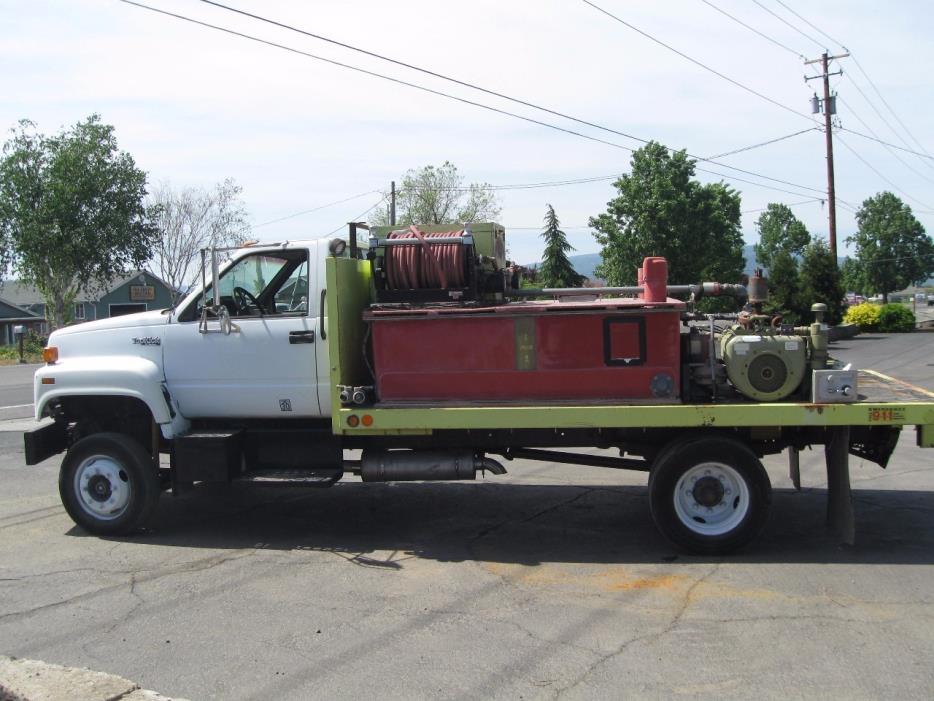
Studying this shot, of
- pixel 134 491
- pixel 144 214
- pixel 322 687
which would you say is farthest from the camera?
pixel 144 214

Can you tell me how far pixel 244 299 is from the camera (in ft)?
23.4

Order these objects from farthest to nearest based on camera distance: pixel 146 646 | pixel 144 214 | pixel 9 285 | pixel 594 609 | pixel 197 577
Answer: pixel 9 285 < pixel 144 214 < pixel 197 577 < pixel 594 609 < pixel 146 646

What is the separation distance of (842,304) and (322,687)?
35.3m

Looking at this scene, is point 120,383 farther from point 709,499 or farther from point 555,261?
point 555,261

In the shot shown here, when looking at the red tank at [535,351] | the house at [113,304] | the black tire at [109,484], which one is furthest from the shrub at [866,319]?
the house at [113,304]

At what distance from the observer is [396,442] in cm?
688

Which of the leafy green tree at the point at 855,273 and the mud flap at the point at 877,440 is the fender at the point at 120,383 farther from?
the leafy green tree at the point at 855,273

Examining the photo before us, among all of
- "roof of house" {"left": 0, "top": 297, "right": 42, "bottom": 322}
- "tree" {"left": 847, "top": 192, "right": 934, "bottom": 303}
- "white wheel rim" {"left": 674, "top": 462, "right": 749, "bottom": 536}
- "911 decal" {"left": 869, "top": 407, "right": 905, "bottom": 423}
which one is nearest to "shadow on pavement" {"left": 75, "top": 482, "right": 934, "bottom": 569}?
"white wheel rim" {"left": 674, "top": 462, "right": 749, "bottom": 536}

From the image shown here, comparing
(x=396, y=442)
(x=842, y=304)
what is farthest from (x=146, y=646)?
(x=842, y=304)

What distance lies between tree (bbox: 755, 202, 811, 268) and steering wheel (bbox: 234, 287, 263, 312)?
108 metres

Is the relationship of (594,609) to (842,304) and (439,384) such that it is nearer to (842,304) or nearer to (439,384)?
(439,384)

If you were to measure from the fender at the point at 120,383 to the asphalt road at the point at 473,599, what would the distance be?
1.07 m

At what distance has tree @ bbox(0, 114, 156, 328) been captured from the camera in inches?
1385

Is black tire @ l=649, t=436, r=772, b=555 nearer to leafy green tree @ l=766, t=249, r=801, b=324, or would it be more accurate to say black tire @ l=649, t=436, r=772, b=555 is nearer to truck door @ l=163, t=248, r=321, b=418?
truck door @ l=163, t=248, r=321, b=418
